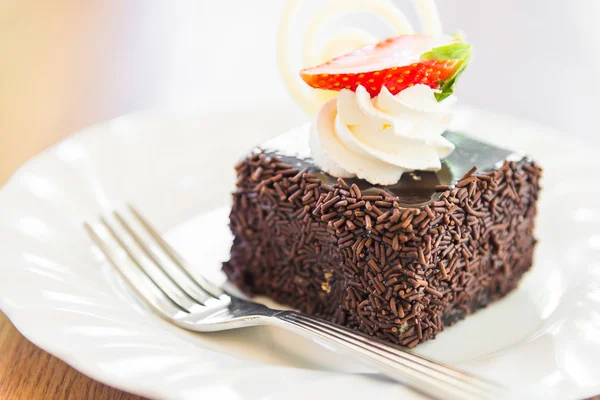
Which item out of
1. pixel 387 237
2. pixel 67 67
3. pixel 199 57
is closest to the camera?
pixel 387 237

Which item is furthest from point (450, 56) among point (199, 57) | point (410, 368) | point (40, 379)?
Answer: point (199, 57)

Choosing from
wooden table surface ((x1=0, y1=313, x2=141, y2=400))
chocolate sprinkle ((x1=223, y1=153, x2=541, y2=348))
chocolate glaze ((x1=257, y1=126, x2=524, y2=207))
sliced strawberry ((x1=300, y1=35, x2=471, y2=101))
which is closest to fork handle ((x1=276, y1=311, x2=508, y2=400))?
chocolate sprinkle ((x1=223, y1=153, x2=541, y2=348))

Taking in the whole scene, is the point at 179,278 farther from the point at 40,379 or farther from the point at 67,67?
the point at 67,67

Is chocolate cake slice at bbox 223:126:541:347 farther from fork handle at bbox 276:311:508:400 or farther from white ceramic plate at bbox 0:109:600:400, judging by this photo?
fork handle at bbox 276:311:508:400

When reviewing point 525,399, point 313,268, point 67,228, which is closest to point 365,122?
point 313,268

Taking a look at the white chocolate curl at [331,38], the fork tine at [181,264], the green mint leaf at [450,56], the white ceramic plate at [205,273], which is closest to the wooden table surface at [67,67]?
the white ceramic plate at [205,273]

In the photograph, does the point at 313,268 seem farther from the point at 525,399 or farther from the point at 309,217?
the point at 525,399

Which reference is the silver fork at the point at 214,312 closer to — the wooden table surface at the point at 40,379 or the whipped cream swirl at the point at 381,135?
the wooden table surface at the point at 40,379
